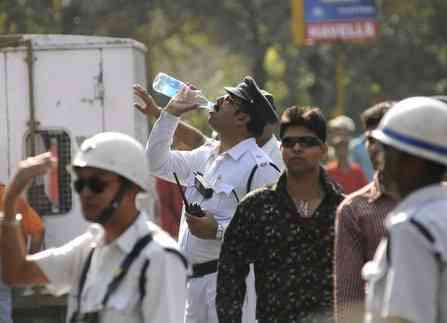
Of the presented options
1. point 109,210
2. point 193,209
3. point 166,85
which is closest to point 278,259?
point 193,209

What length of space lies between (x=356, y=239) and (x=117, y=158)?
72.4 inches

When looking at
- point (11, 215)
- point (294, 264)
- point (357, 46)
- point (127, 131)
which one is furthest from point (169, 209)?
point (357, 46)

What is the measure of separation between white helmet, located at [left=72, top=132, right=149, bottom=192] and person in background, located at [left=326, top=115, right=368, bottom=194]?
11058 millimetres

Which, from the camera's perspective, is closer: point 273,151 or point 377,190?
point 377,190

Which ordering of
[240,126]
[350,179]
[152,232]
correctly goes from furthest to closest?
[350,179] < [240,126] < [152,232]

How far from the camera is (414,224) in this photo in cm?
571

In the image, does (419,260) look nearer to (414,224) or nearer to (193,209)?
(414,224)

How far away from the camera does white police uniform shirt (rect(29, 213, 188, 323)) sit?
20.7 ft

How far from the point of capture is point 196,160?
10758 mm

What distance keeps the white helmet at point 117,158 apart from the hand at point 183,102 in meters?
3.88

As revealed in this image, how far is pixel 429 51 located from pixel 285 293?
30935 millimetres

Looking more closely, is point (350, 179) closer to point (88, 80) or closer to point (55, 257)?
point (88, 80)

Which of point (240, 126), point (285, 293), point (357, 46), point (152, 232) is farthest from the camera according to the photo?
point (357, 46)

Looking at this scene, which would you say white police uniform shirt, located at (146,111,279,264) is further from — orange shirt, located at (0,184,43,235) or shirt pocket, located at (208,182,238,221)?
orange shirt, located at (0,184,43,235)
